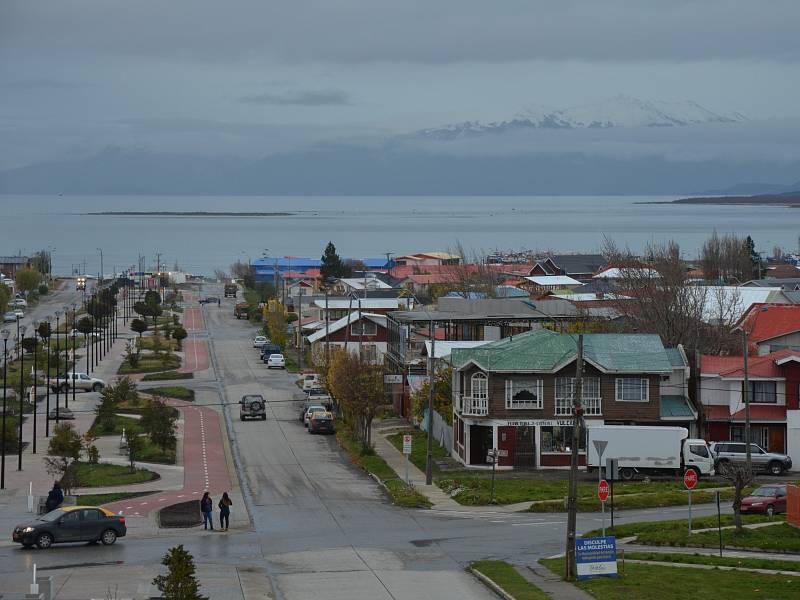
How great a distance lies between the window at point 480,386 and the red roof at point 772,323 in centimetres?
2166

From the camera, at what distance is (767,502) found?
137ft

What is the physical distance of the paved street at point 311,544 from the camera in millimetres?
31891

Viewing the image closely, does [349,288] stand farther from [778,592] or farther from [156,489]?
→ [778,592]

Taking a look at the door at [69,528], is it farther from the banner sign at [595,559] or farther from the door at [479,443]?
the door at [479,443]

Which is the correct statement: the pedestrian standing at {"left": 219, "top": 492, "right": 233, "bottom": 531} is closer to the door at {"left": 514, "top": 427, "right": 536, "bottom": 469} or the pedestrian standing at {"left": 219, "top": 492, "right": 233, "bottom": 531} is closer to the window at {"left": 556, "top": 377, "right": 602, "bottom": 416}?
the door at {"left": 514, "top": 427, "right": 536, "bottom": 469}

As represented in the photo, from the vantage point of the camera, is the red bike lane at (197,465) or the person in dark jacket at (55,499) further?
the red bike lane at (197,465)

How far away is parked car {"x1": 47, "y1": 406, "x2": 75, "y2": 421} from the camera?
69.1 meters

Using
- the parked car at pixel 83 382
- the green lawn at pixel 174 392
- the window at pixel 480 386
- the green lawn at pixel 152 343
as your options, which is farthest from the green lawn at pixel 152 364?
the window at pixel 480 386

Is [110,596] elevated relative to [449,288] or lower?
lower

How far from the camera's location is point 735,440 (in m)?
57.1

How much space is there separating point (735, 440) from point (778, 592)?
28.5m

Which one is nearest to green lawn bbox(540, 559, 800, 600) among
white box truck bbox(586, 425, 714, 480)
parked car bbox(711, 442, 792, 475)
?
white box truck bbox(586, 425, 714, 480)

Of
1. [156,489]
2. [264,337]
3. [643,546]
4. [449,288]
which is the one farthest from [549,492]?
[449,288]

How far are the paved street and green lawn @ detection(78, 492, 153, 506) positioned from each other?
1.22 metres
